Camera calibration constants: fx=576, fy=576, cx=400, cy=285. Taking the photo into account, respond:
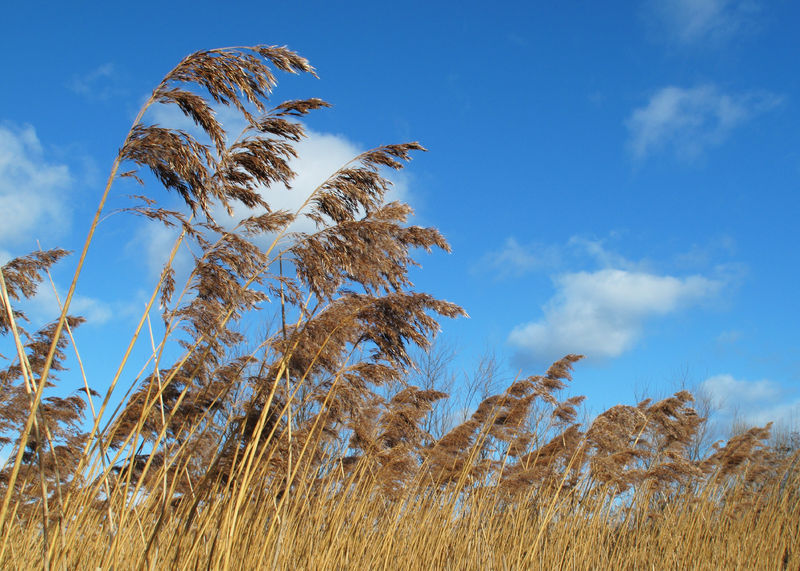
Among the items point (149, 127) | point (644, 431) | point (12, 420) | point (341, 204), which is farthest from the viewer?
point (644, 431)

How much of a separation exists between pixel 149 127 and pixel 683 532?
233 inches

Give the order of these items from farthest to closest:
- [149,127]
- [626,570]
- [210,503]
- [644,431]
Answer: [644,431], [626,570], [149,127], [210,503]

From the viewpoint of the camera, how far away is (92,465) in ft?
8.93

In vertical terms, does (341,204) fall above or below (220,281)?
above

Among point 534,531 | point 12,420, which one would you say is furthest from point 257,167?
point 12,420

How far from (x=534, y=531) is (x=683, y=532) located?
1.90 m

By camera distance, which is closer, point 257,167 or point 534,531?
point 257,167

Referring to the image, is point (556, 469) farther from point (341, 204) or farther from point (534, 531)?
point (341, 204)

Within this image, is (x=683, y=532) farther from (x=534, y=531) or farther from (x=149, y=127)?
(x=149, y=127)

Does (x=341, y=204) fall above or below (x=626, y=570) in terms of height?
above

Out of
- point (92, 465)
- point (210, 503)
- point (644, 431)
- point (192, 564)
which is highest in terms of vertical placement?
point (644, 431)

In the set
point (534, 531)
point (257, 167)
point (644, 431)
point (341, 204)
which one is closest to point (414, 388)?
point (534, 531)

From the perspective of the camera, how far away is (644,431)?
6754 millimetres

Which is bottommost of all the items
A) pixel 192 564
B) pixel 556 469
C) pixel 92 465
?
pixel 192 564
